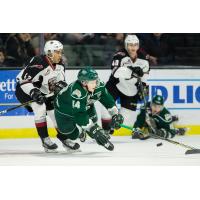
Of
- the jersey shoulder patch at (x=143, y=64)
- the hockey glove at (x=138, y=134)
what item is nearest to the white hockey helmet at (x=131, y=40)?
the jersey shoulder patch at (x=143, y=64)

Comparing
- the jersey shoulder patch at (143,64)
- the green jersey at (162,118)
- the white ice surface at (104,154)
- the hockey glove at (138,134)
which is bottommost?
the white ice surface at (104,154)

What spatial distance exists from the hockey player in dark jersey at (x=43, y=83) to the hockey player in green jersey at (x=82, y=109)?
0.30 ft

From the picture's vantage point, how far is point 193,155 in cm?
680

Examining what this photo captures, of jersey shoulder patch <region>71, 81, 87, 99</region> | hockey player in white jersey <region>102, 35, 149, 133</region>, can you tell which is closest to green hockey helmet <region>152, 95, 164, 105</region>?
hockey player in white jersey <region>102, 35, 149, 133</region>

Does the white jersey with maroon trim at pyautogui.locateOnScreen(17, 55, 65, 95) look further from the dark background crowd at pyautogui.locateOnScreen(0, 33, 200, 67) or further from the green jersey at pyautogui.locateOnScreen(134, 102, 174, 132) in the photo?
the green jersey at pyautogui.locateOnScreen(134, 102, 174, 132)

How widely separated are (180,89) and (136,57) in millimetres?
626

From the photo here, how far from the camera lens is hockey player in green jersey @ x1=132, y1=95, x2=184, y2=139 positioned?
7.12 meters

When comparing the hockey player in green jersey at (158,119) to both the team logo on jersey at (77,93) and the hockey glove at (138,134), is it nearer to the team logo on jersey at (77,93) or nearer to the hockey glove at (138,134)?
the hockey glove at (138,134)

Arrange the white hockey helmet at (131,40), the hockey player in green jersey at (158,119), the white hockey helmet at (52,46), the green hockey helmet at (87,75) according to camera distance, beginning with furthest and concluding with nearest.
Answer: the hockey player in green jersey at (158,119), the white hockey helmet at (131,40), the white hockey helmet at (52,46), the green hockey helmet at (87,75)

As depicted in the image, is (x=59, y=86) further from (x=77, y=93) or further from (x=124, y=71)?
(x=124, y=71)

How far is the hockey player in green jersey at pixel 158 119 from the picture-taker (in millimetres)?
7121

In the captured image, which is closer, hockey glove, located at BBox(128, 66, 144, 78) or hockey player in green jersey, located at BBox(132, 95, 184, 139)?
hockey glove, located at BBox(128, 66, 144, 78)

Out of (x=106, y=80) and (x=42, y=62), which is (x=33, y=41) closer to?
(x=42, y=62)

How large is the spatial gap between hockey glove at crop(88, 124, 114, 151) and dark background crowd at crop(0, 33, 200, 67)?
0.67 meters
